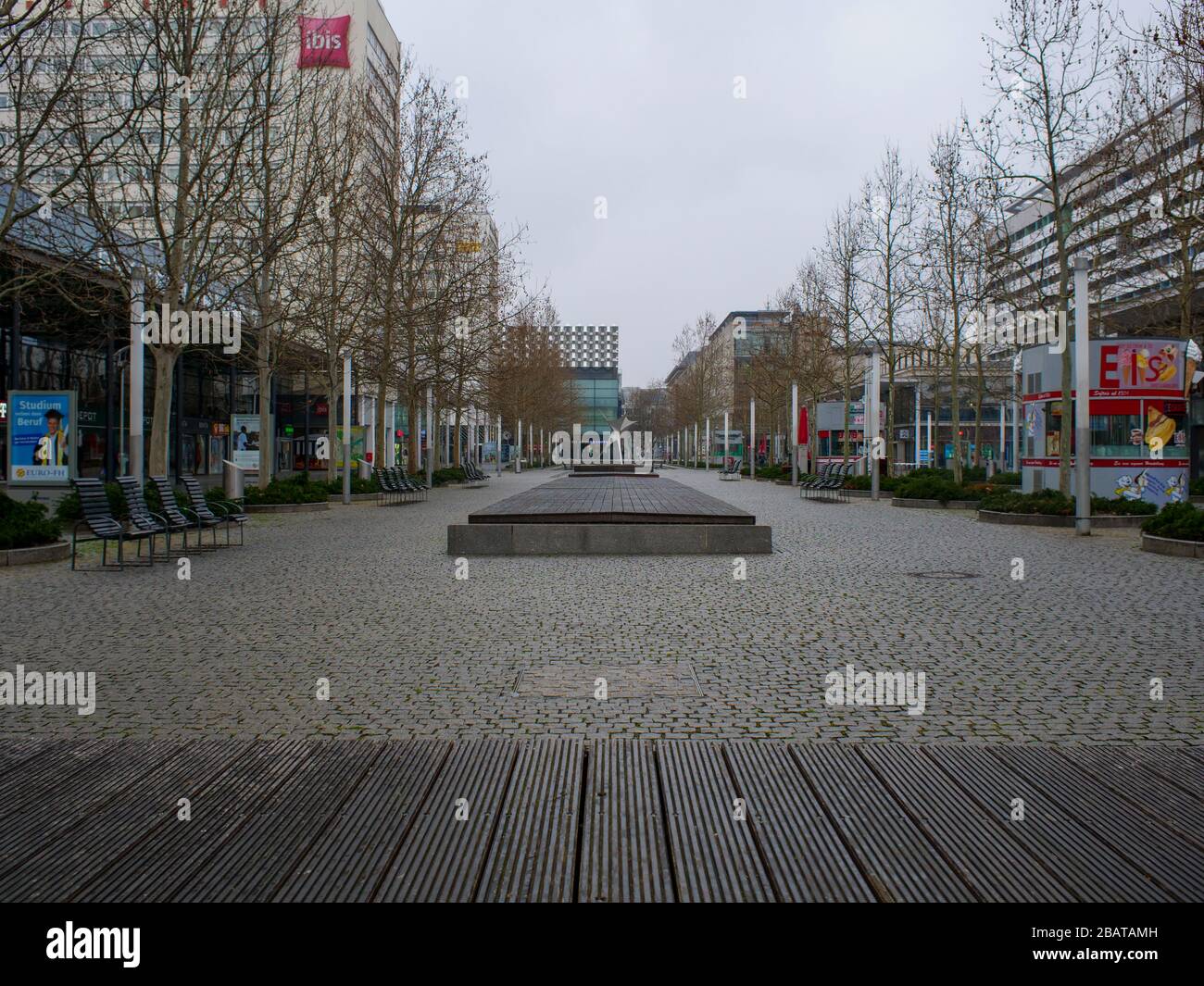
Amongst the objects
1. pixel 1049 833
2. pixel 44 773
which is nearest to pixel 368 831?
pixel 44 773

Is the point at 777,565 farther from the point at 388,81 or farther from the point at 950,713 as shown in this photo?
the point at 388,81

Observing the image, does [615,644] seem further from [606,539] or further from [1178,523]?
[1178,523]

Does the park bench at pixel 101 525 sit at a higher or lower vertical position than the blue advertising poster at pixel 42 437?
lower

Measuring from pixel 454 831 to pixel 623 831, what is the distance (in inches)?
25.3

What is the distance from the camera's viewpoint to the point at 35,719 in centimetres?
579

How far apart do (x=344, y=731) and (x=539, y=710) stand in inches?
42.7

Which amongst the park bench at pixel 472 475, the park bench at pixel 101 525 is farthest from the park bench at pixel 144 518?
the park bench at pixel 472 475

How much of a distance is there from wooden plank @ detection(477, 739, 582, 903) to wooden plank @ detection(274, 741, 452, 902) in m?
0.38

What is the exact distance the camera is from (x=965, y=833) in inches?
156

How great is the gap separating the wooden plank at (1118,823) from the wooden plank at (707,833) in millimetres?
1348

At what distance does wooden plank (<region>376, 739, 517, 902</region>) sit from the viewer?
3459mm

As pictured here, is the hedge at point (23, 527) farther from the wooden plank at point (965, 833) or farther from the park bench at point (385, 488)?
the park bench at point (385, 488)

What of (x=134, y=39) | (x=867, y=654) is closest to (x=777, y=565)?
(x=867, y=654)

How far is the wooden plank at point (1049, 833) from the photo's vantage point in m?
3.47
